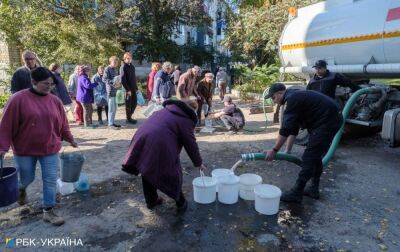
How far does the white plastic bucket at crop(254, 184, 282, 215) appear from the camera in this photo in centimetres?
406

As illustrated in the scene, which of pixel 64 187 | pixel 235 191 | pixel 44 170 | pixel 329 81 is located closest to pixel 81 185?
pixel 64 187

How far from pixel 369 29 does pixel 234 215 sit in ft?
14.4

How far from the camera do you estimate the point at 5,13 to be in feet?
42.7

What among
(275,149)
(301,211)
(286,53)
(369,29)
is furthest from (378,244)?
(286,53)

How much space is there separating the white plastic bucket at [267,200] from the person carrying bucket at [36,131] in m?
2.32

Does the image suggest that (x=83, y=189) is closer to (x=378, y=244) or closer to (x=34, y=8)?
(x=378, y=244)

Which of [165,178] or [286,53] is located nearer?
[165,178]

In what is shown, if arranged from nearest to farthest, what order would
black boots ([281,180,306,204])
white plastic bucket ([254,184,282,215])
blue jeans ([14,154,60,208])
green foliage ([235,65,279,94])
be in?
blue jeans ([14,154,60,208]) → white plastic bucket ([254,184,282,215]) → black boots ([281,180,306,204]) → green foliage ([235,65,279,94])

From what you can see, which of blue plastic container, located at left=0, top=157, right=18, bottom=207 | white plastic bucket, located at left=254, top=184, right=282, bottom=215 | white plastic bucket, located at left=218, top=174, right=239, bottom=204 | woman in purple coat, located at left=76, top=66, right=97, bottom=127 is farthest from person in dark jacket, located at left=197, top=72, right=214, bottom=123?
blue plastic container, located at left=0, top=157, right=18, bottom=207

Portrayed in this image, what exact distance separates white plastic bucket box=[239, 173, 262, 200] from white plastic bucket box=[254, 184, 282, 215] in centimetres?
25

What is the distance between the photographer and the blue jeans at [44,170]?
3764 mm

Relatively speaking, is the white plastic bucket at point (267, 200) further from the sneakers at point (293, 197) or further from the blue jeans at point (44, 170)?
the blue jeans at point (44, 170)

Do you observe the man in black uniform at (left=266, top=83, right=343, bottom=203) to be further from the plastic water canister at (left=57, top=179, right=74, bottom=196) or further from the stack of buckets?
the plastic water canister at (left=57, top=179, right=74, bottom=196)

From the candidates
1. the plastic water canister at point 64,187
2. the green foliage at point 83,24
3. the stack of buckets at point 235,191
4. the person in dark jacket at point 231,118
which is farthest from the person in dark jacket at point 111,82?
the green foliage at point 83,24
